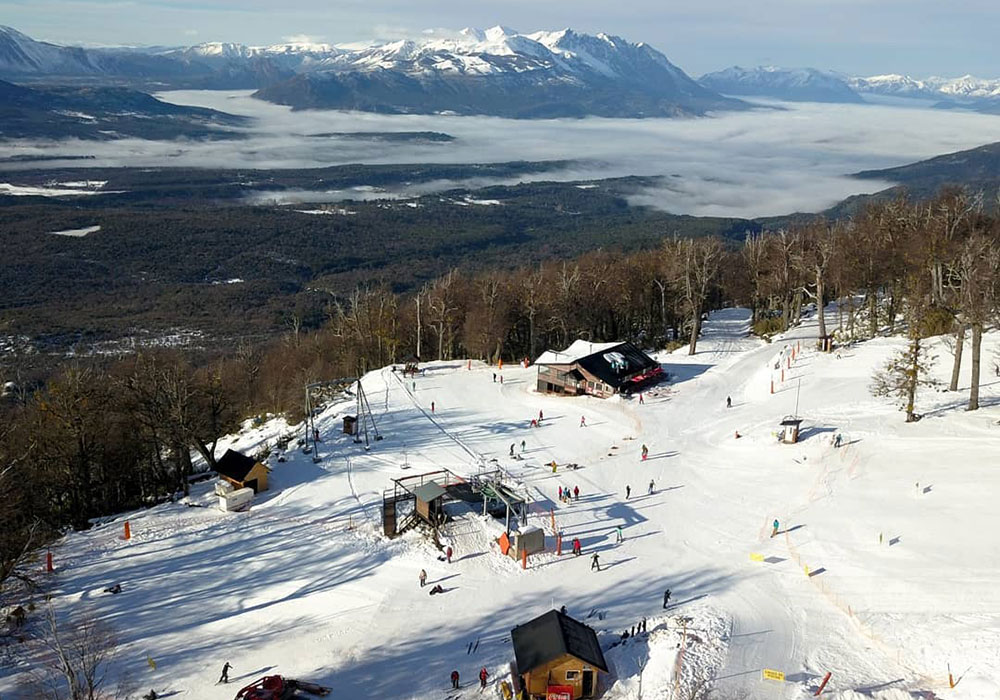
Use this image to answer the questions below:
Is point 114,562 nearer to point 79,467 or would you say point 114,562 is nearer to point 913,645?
point 79,467

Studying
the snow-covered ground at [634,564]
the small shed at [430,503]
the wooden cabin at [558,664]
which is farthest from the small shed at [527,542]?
the wooden cabin at [558,664]

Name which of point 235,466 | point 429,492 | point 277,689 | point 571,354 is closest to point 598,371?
point 571,354

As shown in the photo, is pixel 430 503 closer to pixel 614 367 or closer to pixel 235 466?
pixel 235 466

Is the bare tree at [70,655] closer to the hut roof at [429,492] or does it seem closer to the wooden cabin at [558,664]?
the wooden cabin at [558,664]

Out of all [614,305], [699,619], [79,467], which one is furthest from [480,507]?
[614,305]

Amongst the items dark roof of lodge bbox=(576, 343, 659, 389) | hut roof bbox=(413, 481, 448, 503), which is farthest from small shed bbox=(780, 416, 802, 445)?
hut roof bbox=(413, 481, 448, 503)

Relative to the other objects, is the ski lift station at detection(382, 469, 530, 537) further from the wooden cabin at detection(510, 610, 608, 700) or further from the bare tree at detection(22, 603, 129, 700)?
the bare tree at detection(22, 603, 129, 700)
